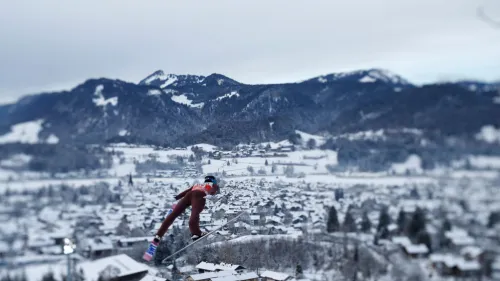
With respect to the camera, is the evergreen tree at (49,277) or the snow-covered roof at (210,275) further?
the snow-covered roof at (210,275)

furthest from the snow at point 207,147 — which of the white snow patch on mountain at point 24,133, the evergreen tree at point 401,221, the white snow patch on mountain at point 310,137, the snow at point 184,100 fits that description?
the evergreen tree at point 401,221

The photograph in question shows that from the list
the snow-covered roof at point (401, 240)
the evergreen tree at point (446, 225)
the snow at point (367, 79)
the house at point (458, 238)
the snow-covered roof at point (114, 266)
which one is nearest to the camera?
the house at point (458, 238)

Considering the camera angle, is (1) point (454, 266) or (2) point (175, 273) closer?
(1) point (454, 266)

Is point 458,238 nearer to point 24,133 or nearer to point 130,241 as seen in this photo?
point 130,241

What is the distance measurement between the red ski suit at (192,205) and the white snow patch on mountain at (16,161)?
1.49 m

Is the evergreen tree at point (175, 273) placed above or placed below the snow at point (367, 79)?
below

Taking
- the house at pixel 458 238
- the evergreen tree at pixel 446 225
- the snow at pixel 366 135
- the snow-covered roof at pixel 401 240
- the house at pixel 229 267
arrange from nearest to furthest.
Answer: the house at pixel 458 238 → the evergreen tree at pixel 446 225 → the snow-covered roof at pixel 401 240 → the snow at pixel 366 135 → the house at pixel 229 267

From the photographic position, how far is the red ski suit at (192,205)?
5094 mm

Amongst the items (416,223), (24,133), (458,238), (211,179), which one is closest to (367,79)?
(416,223)

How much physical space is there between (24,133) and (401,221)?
3413 millimetres

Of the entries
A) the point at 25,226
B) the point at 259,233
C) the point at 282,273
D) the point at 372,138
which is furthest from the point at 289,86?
the point at 25,226

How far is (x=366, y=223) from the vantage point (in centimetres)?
440

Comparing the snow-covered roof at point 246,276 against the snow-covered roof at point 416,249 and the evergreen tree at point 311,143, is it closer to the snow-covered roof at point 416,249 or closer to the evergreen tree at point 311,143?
the evergreen tree at point 311,143

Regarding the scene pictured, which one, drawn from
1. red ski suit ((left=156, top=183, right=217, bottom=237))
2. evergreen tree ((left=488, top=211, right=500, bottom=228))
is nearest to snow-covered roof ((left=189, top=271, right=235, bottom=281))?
red ski suit ((left=156, top=183, right=217, bottom=237))
